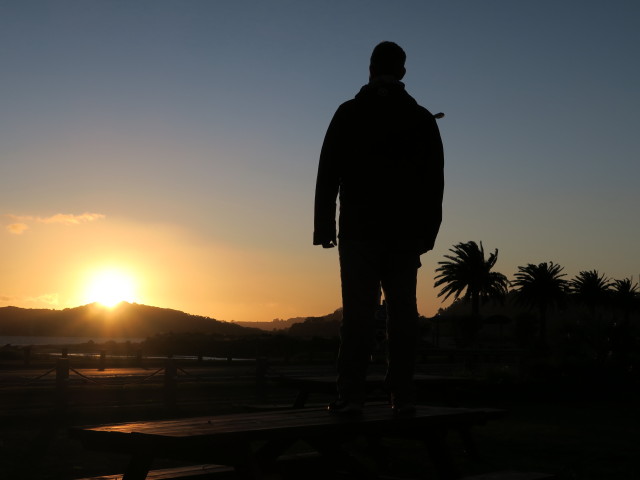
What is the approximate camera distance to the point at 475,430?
42.0ft

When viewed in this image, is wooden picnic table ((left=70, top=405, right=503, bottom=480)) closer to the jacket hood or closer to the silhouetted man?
the silhouetted man

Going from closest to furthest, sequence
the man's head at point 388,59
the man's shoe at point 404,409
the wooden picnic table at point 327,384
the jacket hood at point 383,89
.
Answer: the man's shoe at point 404,409
the jacket hood at point 383,89
the man's head at point 388,59
the wooden picnic table at point 327,384

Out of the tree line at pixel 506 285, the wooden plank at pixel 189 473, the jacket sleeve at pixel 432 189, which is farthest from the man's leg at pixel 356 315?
the tree line at pixel 506 285

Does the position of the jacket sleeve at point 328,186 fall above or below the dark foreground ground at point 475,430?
above

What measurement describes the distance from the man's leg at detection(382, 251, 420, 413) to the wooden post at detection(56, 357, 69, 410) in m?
13.0

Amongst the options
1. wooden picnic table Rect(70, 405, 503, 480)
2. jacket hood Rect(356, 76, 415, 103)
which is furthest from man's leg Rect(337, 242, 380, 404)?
jacket hood Rect(356, 76, 415, 103)

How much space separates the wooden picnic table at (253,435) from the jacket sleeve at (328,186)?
105 cm

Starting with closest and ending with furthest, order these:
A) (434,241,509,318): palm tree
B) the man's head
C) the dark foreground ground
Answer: the man's head → the dark foreground ground → (434,241,509,318): palm tree

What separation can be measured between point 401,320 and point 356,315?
0.34 m

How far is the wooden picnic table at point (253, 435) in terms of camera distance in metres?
3.47

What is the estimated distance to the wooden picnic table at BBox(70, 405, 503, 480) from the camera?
3.47m

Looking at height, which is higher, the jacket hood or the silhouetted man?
the jacket hood

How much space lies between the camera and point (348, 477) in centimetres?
595

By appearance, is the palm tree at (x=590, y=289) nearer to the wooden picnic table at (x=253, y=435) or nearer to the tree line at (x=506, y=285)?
the tree line at (x=506, y=285)
